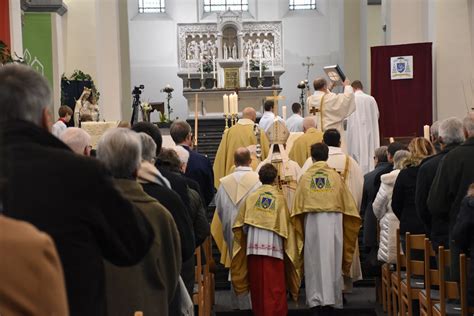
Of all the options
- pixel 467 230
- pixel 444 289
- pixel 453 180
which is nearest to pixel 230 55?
pixel 453 180

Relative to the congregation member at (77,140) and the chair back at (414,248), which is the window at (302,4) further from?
the congregation member at (77,140)

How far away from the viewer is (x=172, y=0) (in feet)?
97.8

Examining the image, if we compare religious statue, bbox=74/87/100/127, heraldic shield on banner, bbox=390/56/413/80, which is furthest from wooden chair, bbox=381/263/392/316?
religious statue, bbox=74/87/100/127

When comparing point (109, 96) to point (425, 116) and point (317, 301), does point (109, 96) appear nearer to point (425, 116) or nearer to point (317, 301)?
point (425, 116)

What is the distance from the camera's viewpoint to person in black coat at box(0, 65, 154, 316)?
8.90ft

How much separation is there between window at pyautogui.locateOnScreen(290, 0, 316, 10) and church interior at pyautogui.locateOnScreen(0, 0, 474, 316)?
3.32 meters

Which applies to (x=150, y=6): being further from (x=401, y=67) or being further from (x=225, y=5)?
(x=401, y=67)

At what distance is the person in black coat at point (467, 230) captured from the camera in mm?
6234

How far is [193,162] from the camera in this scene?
9.97m

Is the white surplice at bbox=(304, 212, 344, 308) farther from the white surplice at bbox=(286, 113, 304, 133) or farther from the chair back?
the white surplice at bbox=(286, 113, 304, 133)

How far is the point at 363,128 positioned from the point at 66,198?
13.2 metres

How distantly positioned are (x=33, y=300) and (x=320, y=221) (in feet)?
26.8

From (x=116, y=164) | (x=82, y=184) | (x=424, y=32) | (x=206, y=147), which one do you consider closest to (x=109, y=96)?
(x=206, y=147)

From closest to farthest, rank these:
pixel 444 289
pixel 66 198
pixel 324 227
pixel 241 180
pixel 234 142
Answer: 1. pixel 66 198
2. pixel 444 289
3. pixel 324 227
4. pixel 241 180
5. pixel 234 142
